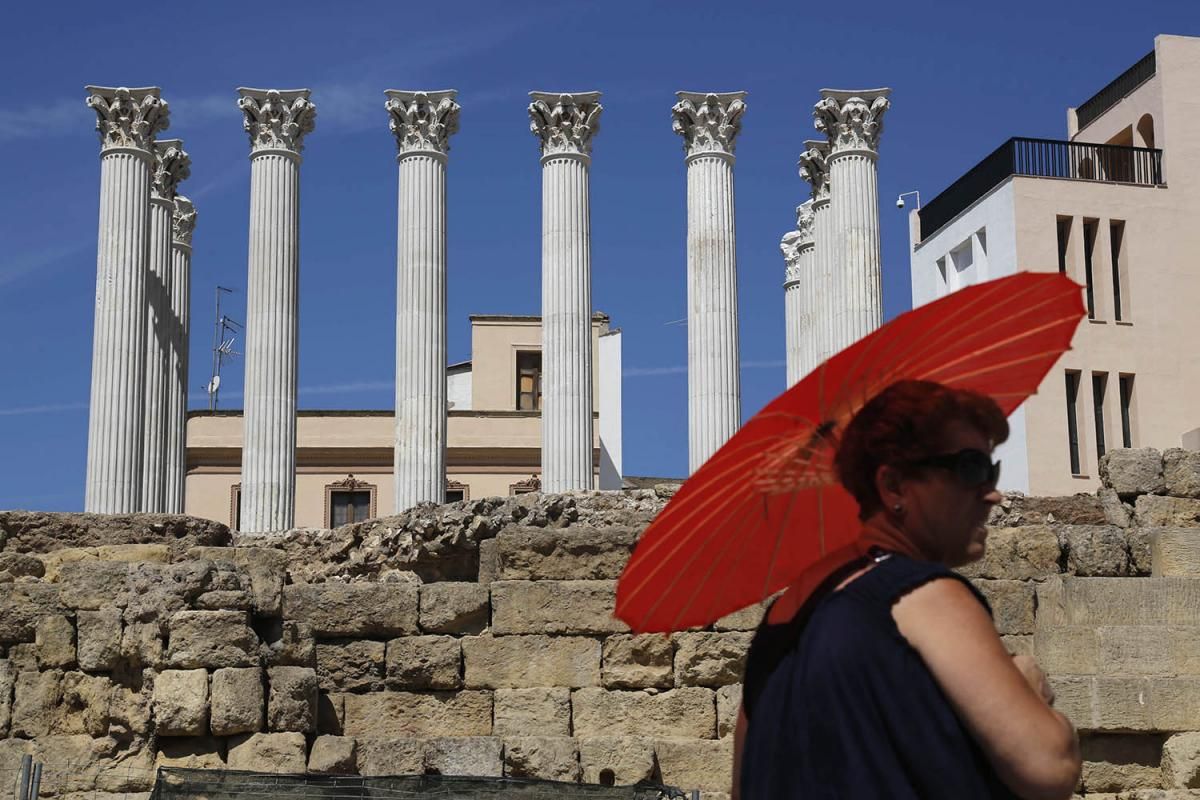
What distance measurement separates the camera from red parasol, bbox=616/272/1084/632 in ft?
11.5

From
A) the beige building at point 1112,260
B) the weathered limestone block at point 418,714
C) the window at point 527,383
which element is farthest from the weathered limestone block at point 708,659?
the window at point 527,383

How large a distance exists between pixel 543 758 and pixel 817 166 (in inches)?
985

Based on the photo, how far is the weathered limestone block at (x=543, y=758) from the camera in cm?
1066

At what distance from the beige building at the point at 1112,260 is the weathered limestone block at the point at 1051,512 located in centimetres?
2194

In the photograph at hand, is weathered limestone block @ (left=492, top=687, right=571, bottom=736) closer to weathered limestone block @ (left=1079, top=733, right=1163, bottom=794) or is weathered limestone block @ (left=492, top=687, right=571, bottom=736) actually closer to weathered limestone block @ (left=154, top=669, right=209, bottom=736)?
weathered limestone block @ (left=154, top=669, right=209, bottom=736)

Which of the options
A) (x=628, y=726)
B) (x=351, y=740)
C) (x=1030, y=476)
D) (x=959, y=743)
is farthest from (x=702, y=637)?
(x=1030, y=476)

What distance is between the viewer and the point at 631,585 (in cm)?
407

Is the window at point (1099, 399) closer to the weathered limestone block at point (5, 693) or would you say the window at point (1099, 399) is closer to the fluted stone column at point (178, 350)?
the fluted stone column at point (178, 350)

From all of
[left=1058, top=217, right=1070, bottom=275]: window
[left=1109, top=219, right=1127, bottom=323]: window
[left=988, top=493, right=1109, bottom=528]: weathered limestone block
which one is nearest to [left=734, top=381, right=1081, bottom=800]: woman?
[left=988, top=493, right=1109, bottom=528]: weathered limestone block

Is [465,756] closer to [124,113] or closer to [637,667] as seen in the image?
[637,667]

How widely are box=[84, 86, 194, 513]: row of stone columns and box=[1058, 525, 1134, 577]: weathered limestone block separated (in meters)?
20.2

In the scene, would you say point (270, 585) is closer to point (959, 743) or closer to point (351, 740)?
point (351, 740)

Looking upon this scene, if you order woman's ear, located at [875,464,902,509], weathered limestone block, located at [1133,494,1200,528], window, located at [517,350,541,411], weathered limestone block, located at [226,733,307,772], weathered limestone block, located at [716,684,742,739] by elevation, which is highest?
window, located at [517,350,541,411]

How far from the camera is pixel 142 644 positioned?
10477 mm
